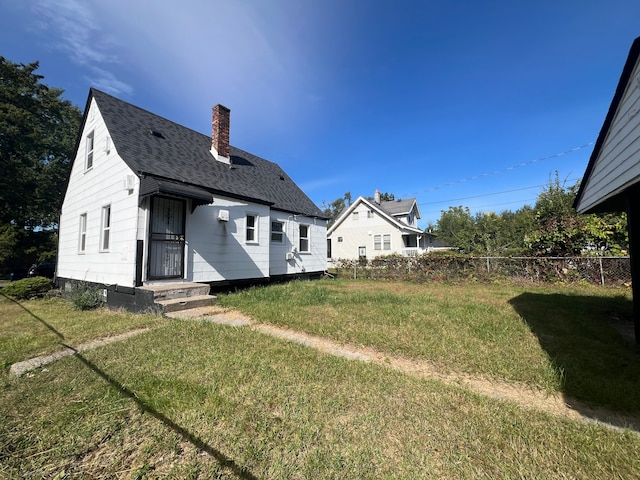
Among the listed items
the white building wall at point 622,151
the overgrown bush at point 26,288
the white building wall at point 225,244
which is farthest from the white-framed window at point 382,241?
the overgrown bush at point 26,288

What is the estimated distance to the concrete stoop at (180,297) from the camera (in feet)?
20.7

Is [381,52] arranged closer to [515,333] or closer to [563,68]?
[563,68]

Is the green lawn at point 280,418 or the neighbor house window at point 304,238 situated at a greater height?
the neighbor house window at point 304,238

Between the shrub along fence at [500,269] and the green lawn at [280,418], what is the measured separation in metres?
8.49

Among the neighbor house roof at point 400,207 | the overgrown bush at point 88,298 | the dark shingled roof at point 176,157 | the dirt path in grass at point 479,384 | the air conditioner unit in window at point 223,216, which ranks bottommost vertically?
the dirt path in grass at point 479,384

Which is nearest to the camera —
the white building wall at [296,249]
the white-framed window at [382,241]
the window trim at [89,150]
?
the window trim at [89,150]

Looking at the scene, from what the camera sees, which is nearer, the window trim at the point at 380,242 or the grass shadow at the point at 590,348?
the grass shadow at the point at 590,348

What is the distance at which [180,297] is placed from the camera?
685cm

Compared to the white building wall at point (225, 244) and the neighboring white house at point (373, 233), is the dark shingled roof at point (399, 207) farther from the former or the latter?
A: the white building wall at point (225, 244)

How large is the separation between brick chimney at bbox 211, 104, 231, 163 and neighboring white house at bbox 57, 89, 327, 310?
4 centimetres

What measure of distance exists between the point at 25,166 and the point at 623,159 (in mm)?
33400

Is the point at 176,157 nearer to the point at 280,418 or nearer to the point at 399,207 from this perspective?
the point at 280,418

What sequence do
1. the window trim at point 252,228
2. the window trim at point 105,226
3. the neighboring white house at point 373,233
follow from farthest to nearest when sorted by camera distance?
1. the neighboring white house at point 373,233
2. the window trim at point 252,228
3. the window trim at point 105,226

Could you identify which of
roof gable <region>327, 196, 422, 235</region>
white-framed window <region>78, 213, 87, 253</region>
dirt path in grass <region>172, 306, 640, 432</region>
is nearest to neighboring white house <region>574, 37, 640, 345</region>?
dirt path in grass <region>172, 306, 640, 432</region>
